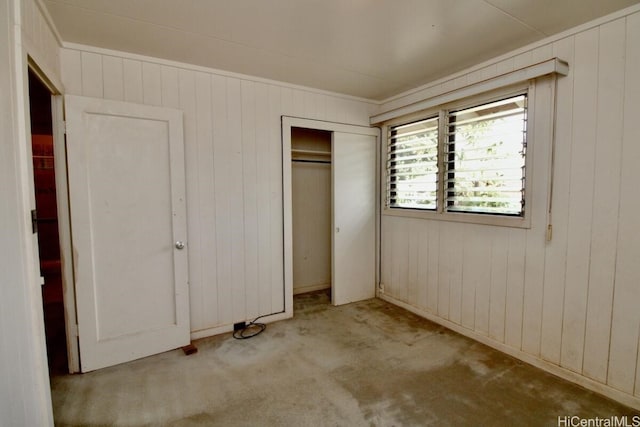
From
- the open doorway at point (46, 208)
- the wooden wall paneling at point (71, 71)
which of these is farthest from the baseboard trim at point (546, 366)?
the open doorway at point (46, 208)

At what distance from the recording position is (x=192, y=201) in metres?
2.83

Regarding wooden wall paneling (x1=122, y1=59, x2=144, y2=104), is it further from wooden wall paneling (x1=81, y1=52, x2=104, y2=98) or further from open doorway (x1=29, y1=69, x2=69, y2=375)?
open doorway (x1=29, y1=69, x2=69, y2=375)

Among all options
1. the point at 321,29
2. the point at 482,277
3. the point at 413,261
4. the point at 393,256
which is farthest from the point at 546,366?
the point at 321,29

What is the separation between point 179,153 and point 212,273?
113cm

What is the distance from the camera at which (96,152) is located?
2.36 meters

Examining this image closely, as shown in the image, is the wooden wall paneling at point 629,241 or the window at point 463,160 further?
the window at point 463,160

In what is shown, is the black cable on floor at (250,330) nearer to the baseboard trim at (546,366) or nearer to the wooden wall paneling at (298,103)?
the baseboard trim at (546,366)

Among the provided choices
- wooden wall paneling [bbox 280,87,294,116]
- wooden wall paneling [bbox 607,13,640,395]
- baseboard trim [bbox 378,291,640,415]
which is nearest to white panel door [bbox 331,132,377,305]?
wooden wall paneling [bbox 280,87,294,116]

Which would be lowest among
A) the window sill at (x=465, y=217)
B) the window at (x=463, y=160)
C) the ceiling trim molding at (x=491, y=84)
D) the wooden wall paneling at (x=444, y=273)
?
the wooden wall paneling at (x=444, y=273)

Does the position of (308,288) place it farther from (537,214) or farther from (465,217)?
(537,214)

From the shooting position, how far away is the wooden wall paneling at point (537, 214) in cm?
229

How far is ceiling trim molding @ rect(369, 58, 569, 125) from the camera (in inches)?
84.3

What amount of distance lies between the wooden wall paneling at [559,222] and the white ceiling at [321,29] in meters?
0.39

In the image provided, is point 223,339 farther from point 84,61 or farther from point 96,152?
point 84,61
